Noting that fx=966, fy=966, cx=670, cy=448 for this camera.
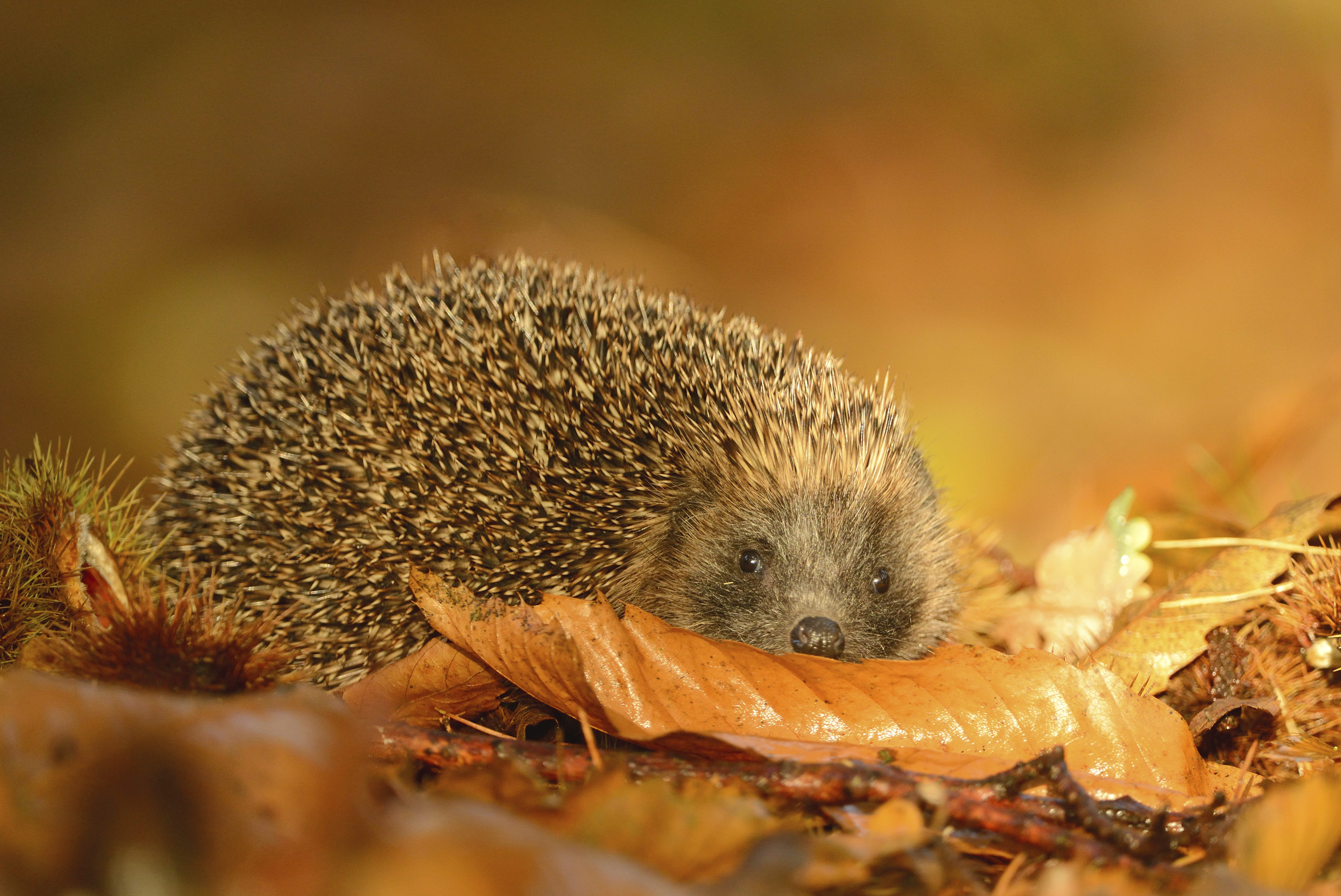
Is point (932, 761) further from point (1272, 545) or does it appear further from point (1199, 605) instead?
point (1272, 545)

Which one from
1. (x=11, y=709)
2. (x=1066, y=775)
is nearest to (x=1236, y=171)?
(x=1066, y=775)

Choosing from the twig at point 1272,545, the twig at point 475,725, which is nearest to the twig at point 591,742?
the twig at point 475,725

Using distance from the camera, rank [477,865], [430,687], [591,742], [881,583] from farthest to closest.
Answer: [881,583]
[430,687]
[591,742]
[477,865]

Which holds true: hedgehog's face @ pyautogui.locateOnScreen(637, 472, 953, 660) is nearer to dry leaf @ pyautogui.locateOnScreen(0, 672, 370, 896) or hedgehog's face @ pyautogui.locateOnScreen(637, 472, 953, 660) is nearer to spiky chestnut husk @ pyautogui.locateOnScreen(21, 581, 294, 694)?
spiky chestnut husk @ pyautogui.locateOnScreen(21, 581, 294, 694)

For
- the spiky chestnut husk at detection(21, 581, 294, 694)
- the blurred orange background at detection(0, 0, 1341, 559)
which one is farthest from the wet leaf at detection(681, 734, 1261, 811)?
→ the blurred orange background at detection(0, 0, 1341, 559)

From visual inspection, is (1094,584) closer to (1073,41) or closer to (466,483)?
(466,483)

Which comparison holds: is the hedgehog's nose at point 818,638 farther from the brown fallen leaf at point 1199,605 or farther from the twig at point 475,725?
the twig at point 475,725

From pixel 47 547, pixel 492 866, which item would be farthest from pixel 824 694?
pixel 47 547
